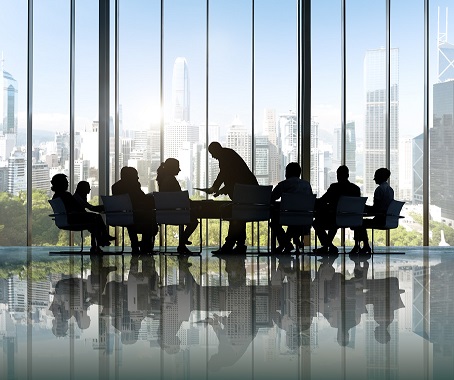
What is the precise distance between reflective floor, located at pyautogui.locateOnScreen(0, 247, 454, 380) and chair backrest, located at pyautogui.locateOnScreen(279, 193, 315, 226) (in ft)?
6.06

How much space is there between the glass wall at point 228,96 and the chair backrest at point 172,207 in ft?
10.8

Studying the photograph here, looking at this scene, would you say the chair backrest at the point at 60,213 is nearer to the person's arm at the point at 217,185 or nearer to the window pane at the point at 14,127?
the person's arm at the point at 217,185

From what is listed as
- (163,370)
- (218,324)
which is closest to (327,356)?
(163,370)

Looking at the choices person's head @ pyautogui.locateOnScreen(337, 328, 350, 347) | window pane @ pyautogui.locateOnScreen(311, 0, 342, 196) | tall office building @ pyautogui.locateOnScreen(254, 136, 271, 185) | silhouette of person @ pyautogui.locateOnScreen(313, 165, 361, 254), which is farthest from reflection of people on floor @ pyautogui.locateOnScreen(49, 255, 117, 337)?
window pane @ pyautogui.locateOnScreen(311, 0, 342, 196)

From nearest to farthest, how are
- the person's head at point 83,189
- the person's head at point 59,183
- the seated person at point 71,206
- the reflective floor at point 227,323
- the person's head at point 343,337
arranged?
the reflective floor at point 227,323 → the person's head at point 343,337 → the seated person at point 71,206 → the person's head at point 59,183 → the person's head at point 83,189

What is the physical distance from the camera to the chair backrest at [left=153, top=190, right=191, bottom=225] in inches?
443

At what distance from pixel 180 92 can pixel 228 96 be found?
0.85 m

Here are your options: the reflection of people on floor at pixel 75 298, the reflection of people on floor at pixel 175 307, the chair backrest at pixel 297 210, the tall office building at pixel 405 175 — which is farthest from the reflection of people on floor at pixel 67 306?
the tall office building at pixel 405 175

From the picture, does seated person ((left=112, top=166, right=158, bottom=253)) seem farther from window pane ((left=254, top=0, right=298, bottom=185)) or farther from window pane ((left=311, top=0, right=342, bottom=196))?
window pane ((left=311, top=0, right=342, bottom=196))

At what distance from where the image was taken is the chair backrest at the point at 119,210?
11336mm

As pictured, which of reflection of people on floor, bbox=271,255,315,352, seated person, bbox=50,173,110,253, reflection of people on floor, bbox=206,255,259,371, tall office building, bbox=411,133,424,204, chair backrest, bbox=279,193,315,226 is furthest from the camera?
tall office building, bbox=411,133,424,204

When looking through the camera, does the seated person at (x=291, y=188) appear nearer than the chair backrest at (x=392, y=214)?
Yes

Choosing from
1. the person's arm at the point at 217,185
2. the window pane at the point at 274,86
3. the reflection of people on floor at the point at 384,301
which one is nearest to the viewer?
the reflection of people on floor at the point at 384,301

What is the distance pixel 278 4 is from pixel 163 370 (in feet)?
39.7
